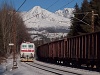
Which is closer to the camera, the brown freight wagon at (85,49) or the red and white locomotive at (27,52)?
the brown freight wagon at (85,49)

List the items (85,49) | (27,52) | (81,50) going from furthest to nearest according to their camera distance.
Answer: (27,52)
(81,50)
(85,49)

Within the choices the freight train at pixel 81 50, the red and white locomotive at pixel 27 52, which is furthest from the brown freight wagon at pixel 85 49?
the red and white locomotive at pixel 27 52

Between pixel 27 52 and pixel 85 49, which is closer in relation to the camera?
pixel 85 49

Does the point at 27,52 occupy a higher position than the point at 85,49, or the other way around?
the point at 85,49

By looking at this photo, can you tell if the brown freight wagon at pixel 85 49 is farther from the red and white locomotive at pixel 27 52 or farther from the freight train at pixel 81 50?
the red and white locomotive at pixel 27 52

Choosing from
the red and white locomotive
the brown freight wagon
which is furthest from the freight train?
the red and white locomotive

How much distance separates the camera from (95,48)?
27.2m

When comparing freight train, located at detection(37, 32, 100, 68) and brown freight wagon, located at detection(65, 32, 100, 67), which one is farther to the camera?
freight train, located at detection(37, 32, 100, 68)

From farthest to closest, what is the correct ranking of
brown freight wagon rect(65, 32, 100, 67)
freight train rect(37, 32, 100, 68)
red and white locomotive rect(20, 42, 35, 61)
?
red and white locomotive rect(20, 42, 35, 61), freight train rect(37, 32, 100, 68), brown freight wagon rect(65, 32, 100, 67)

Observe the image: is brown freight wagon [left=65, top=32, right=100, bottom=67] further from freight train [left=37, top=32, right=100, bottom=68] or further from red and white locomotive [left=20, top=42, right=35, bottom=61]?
red and white locomotive [left=20, top=42, right=35, bottom=61]

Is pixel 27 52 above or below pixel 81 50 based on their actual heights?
below

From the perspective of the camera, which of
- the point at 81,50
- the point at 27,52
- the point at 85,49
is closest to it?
the point at 85,49

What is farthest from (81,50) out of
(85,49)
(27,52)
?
(27,52)

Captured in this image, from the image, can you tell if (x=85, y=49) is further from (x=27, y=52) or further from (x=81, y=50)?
(x=27, y=52)
